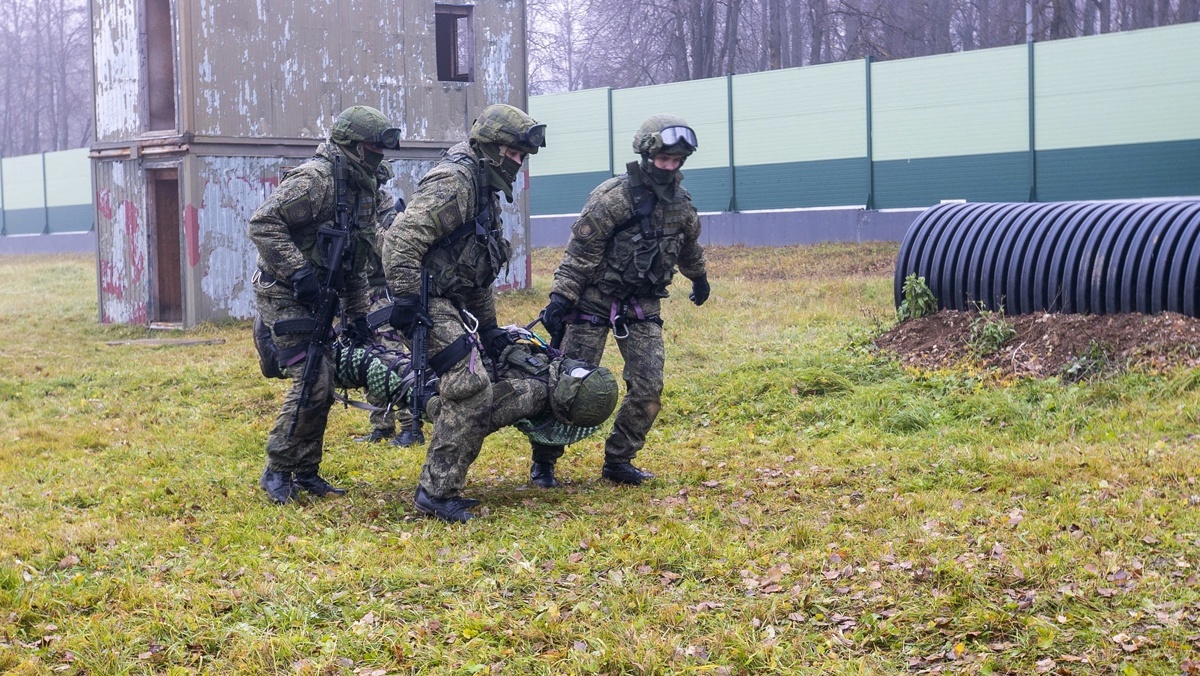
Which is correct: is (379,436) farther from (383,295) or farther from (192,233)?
(192,233)

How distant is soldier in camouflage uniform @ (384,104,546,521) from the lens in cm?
618

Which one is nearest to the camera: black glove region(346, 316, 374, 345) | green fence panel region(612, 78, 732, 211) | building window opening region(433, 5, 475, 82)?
black glove region(346, 316, 374, 345)

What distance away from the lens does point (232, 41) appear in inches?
610

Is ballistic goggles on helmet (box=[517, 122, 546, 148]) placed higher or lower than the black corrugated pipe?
higher

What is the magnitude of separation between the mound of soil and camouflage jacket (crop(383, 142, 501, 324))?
454 cm

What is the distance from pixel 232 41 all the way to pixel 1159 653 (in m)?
14.0

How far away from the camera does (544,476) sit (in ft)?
23.8

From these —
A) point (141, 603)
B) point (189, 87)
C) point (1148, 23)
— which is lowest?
point (141, 603)

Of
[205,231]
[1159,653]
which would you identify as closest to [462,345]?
[1159,653]

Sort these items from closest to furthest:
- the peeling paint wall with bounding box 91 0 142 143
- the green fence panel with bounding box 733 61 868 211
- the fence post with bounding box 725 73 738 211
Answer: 1. the peeling paint wall with bounding box 91 0 142 143
2. the green fence panel with bounding box 733 61 868 211
3. the fence post with bounding box 725 73 738 211

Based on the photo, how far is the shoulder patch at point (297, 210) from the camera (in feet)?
22.9

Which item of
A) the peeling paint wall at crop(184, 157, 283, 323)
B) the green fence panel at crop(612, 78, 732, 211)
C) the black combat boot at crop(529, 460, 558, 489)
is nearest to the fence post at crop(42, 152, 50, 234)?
the green fence panel at crop(612, 78, 732, 211)

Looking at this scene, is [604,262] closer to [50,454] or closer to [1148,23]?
[50,454]

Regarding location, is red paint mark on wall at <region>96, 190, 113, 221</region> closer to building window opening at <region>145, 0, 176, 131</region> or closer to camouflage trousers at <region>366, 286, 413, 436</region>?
building window opening at <region>145, 0, 176, 131</region>
